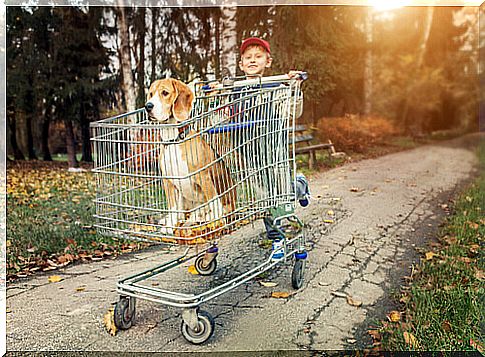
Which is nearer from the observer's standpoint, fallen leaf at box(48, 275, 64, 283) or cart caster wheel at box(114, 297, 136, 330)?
cart caster wheel at box(114, 297, 136, 330)

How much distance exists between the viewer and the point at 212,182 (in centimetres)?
246

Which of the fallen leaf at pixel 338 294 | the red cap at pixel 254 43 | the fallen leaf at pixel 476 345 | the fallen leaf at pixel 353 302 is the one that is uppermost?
the red cap at pixel 254 43

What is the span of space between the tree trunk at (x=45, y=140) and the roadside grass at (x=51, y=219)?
71mm

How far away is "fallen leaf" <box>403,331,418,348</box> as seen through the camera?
7.83 ft

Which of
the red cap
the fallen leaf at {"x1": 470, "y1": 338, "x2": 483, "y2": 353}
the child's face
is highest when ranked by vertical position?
the red cap

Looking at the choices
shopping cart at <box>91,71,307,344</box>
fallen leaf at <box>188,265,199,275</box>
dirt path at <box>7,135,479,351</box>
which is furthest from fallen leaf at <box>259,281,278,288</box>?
fallen leaf at <box>188,265,199,275</box>

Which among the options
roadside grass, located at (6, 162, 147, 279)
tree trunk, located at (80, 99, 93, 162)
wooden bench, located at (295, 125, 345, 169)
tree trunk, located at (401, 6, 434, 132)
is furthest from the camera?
tree trunk, located at (80, 99, 93, 162)

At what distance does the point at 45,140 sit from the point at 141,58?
1.02 metres

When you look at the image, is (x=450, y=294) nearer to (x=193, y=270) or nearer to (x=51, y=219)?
(x=193, y=270)

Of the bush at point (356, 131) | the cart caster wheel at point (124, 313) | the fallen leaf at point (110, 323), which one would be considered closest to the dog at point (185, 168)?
the cart caster wheel at point (124, 313)

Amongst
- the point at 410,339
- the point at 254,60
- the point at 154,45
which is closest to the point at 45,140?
the point at 154,45

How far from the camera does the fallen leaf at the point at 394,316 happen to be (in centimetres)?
260

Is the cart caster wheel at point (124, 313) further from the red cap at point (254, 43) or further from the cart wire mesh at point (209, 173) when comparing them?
the red cap at point (254, 43)

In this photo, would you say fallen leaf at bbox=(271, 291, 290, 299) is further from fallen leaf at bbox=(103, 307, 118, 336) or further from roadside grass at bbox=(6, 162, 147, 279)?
roadside grass at bbox=(6, 162, 147, 279)
